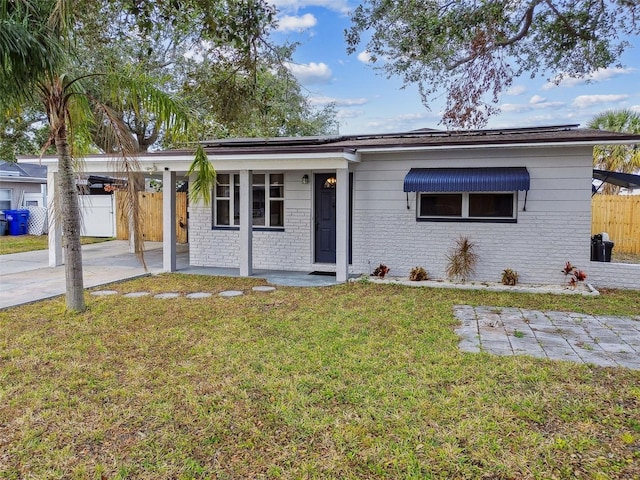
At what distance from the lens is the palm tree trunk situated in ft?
22.3

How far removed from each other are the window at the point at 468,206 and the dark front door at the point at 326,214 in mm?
2238

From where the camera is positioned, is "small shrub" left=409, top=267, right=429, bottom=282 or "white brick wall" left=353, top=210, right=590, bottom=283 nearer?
"white brick wall" left=353, top=210, right=590, bottom=283

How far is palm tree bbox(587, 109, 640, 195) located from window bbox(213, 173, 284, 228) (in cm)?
1243

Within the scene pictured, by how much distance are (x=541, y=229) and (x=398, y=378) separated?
253 inches

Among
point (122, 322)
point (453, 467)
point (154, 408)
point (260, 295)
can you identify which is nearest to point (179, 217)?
point (260, 295)

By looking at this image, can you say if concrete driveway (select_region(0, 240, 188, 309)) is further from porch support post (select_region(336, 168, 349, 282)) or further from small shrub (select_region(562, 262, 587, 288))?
small shrub (select_region(562, 262, 587, 288))

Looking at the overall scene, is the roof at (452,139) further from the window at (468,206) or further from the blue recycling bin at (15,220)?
the blue recycling bin at (15,220)

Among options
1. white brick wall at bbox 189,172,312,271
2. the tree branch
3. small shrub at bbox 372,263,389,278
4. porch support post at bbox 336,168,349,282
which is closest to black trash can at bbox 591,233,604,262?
small shrub at bbox 372,263,389,278

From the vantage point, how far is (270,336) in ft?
19.8

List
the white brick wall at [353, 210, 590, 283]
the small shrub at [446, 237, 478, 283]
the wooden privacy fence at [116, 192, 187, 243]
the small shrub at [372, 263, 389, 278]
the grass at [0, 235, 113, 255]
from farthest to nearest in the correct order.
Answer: the wooden privacy fence at [116, 192, 187, 243] → the grass at [0, 235, 113, 255] → the small shrub at [372, 263, 389, 278] → the small shrub at [446, 237, 478, 283] → the white brick wall at [353, 210, 590, 283]

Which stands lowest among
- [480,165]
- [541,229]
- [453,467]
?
[453,467]

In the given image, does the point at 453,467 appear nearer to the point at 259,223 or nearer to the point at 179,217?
the point at 259,223

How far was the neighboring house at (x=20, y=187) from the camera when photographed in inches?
880

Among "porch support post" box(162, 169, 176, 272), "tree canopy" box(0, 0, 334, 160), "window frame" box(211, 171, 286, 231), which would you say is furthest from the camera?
"window frame" box(211, 171, 286, 231)
